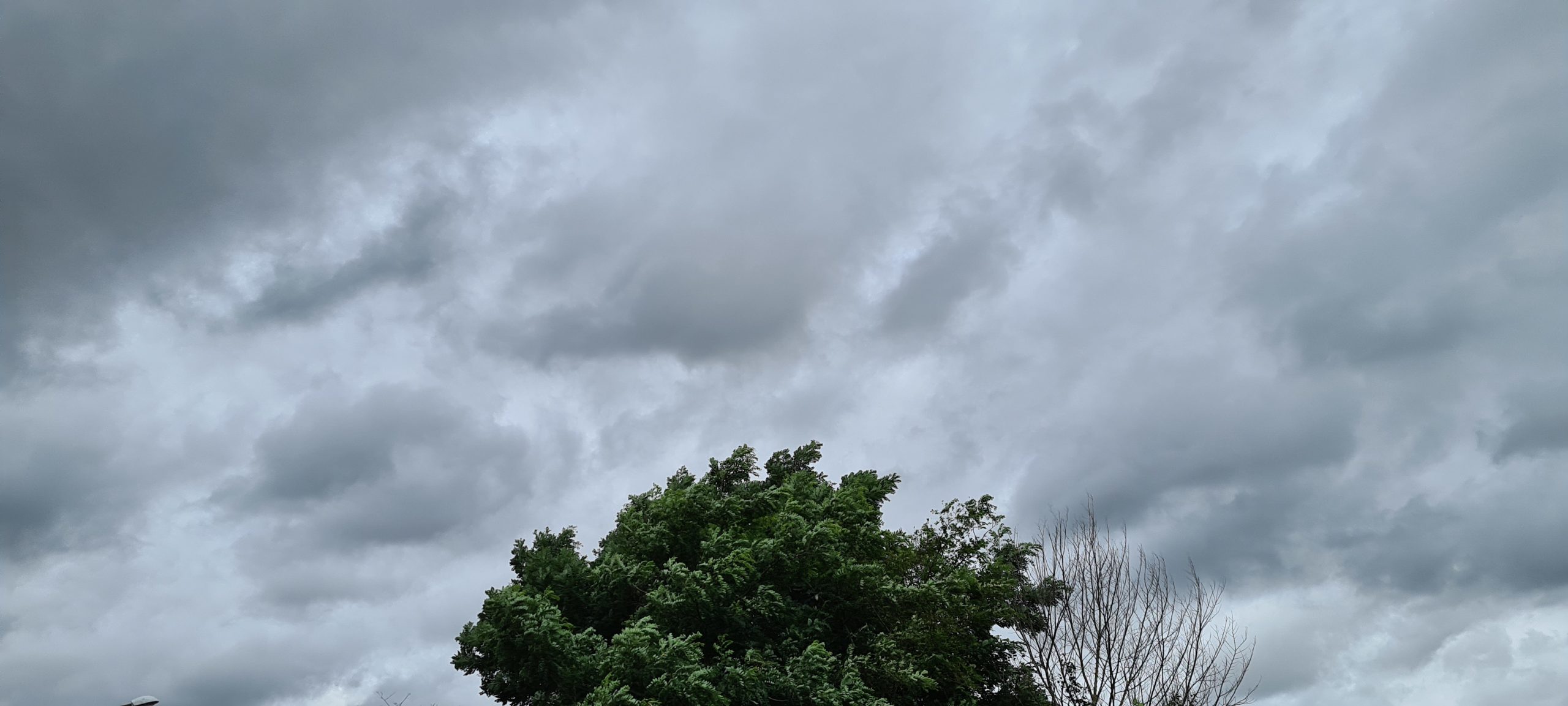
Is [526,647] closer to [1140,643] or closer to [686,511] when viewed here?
[686,511]

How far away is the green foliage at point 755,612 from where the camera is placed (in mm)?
19438

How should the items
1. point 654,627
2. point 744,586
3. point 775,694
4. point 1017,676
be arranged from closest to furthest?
1. point 654,627
2. point 775,694
3. point 744,586
4. point 1017,676

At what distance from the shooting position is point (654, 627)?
19.6 metres

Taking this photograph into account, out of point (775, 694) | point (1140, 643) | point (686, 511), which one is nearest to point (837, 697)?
point (775, 694)

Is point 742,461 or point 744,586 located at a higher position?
point 742,461

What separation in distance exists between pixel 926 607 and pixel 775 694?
480 cm

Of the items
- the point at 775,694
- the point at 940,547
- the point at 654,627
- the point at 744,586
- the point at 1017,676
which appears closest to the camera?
the point at 654,627

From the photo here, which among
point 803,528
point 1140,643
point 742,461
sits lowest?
point 1140,643

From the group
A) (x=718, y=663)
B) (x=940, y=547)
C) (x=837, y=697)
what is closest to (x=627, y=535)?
(x=718, y=663)

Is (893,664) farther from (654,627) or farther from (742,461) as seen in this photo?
(742,461)

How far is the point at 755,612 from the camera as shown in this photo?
22.7 metres

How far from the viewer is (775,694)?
826 inches

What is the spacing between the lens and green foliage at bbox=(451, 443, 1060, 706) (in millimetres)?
19438

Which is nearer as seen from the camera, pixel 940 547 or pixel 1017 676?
pixel 1017 676
